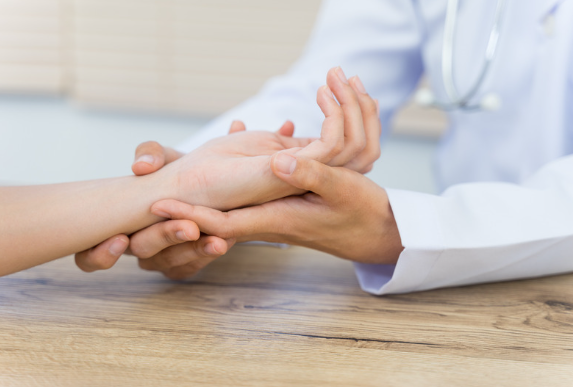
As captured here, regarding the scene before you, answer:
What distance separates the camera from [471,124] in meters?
0.92

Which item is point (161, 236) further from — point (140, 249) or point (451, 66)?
point (451, 66)

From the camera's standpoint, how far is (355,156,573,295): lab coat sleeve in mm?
539

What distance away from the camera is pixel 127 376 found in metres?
0.38

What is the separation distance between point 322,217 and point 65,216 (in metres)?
0.27

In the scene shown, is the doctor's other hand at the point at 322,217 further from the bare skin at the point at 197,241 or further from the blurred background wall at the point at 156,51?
the blurred background wall at the point at 156,51

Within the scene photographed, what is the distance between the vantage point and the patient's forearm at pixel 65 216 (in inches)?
21.5

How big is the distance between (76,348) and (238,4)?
1507 mm

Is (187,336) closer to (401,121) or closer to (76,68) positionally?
(401,121)

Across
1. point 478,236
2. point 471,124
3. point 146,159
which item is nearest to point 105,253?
point 146,159

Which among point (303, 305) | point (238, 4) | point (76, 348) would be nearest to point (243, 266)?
point (303, 305)

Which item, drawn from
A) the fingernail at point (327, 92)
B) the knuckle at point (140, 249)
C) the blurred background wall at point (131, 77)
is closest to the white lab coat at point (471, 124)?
the fingernail at point (327, 92)

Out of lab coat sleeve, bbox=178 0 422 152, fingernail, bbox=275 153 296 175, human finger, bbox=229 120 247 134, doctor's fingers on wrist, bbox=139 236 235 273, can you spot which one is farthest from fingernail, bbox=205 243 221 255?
lab coat sleeve, bbox=178 0 422 152

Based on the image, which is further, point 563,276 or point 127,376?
point 563,276

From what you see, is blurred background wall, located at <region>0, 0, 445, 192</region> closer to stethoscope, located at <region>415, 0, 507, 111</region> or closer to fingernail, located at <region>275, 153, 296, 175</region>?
stethoscope, located at <region>415, 0, 507, 111</region>
